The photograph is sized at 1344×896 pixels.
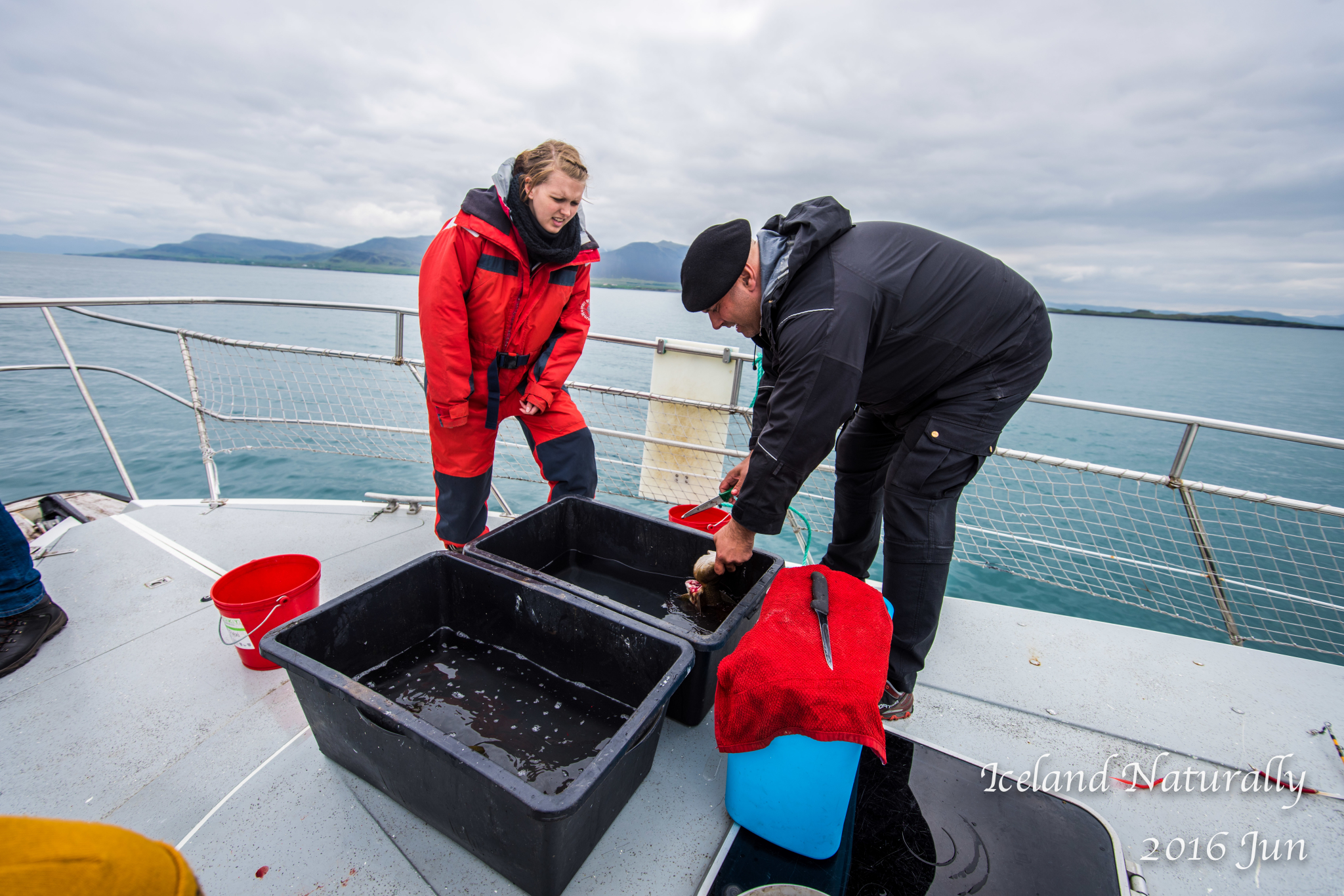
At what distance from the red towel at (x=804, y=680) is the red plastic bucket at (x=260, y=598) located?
1.40m

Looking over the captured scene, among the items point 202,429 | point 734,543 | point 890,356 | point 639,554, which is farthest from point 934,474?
point 202,429

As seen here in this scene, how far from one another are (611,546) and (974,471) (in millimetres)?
1289

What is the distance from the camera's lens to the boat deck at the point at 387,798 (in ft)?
4.09

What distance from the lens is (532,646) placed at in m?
1.64

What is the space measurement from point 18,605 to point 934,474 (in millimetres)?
2861

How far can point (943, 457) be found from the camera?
59.7 inches

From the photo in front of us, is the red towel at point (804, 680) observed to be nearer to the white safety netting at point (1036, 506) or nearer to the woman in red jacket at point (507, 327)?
the white safety netting at point (1036, 506)

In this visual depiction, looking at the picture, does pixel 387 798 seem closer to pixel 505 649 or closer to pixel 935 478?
pixel 505 649

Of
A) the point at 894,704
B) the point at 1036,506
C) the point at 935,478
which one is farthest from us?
the point at 1036,506

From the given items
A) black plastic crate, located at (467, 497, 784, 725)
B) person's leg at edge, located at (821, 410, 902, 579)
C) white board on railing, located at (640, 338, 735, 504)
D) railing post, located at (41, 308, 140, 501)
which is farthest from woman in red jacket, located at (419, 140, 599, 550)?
railing post, located at (41, 308, 140, 501)

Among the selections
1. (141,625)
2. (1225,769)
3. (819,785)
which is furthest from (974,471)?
(141,625)

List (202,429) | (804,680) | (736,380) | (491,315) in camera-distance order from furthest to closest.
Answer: (736,380) < (202,429) < (491,315) < (804,680)

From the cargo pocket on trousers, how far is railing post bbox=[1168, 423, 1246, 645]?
1261 millimetres

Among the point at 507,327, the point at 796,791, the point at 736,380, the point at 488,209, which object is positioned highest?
the point at 488,209
